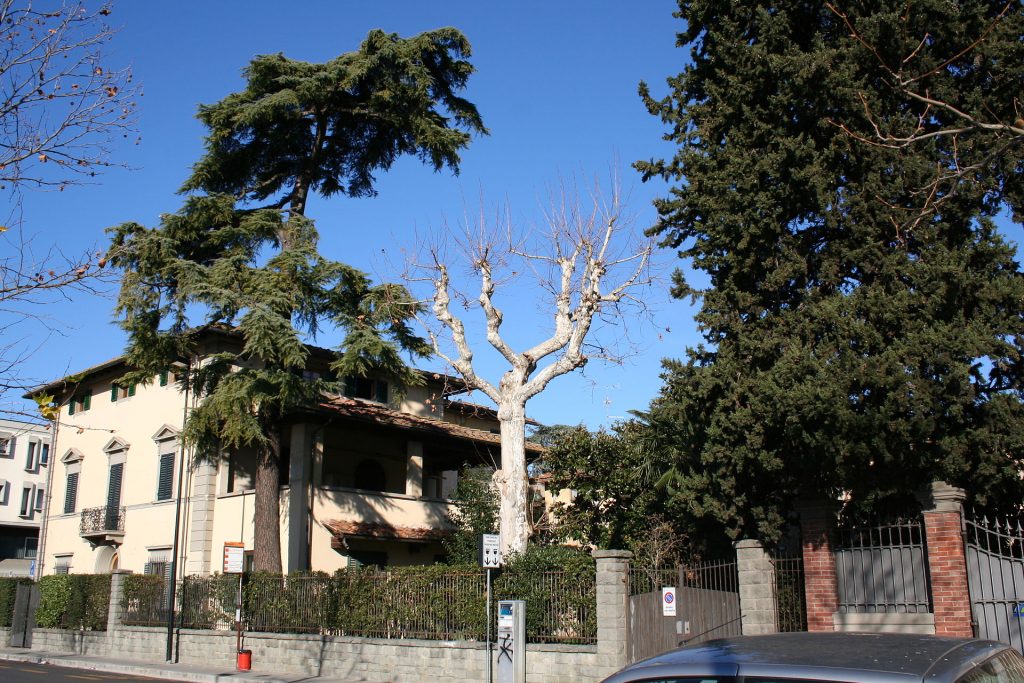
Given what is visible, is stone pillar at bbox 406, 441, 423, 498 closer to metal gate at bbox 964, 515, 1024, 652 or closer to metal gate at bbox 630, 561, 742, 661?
metal gate at bbox 630, 561, 742, 661

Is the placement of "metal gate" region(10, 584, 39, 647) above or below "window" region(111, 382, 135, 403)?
below

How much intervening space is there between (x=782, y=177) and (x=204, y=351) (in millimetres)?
21031

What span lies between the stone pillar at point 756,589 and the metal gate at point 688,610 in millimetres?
413

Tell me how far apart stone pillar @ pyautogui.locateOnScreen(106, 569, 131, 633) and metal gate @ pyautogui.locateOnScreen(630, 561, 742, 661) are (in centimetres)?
1892

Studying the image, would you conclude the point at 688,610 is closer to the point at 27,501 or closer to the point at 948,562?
the point at 948,562

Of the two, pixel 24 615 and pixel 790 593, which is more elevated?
pixel 790 593

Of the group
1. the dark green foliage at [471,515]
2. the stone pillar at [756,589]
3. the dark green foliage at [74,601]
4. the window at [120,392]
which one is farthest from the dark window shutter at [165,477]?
the stone pillar at [756,589]

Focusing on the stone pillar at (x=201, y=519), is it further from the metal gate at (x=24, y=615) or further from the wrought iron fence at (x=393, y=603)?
the metal gate at (x=24, y=615)

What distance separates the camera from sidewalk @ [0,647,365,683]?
19.7 meters

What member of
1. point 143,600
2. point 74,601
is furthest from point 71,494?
point 143,600

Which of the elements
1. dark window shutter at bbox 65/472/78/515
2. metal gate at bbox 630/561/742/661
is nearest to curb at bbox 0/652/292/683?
dark window shutter at bbox 65/472/78/515

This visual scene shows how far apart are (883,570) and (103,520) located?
90.5 feet

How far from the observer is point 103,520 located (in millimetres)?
31703

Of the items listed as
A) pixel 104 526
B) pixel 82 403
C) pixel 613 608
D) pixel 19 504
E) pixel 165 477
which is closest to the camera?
pixel 613 608
